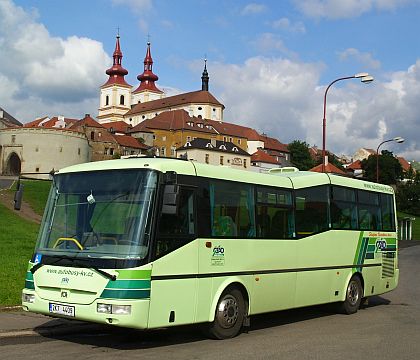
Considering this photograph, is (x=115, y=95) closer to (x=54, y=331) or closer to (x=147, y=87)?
(x=147, y=87)

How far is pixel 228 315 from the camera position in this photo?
10195mm

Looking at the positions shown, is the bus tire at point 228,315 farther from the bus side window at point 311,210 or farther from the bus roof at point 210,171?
the bus side window at point 311,210

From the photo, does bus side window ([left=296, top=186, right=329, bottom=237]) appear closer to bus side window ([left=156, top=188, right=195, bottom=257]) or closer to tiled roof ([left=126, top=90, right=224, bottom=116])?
bus side window ([left=156, top=188, right=195, bottom=257])

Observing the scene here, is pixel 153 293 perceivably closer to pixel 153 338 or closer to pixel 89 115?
pixel 153 338

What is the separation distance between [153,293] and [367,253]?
779 cm

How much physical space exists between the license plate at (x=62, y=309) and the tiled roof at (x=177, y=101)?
163 meters

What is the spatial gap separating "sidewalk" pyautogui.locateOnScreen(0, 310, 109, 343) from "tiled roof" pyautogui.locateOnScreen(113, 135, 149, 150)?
125656 millimetres

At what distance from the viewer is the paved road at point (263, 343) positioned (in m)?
8.61

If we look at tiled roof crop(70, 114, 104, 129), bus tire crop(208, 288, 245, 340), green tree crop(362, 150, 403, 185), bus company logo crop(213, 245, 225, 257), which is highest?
tiled roof crop(70, 114, 104, 129)

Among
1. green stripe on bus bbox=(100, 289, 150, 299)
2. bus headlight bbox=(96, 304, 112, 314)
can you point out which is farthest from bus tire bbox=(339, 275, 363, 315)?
bus headlight bbox=(96, 304, 112, 314)

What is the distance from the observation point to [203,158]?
14088 centimetres

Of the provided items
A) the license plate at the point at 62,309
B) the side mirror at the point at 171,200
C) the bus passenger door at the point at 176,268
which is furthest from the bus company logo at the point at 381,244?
the license plate at the point at 62,309

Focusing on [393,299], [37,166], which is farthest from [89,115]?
[393,299]

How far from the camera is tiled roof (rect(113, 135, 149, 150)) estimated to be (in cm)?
13664
